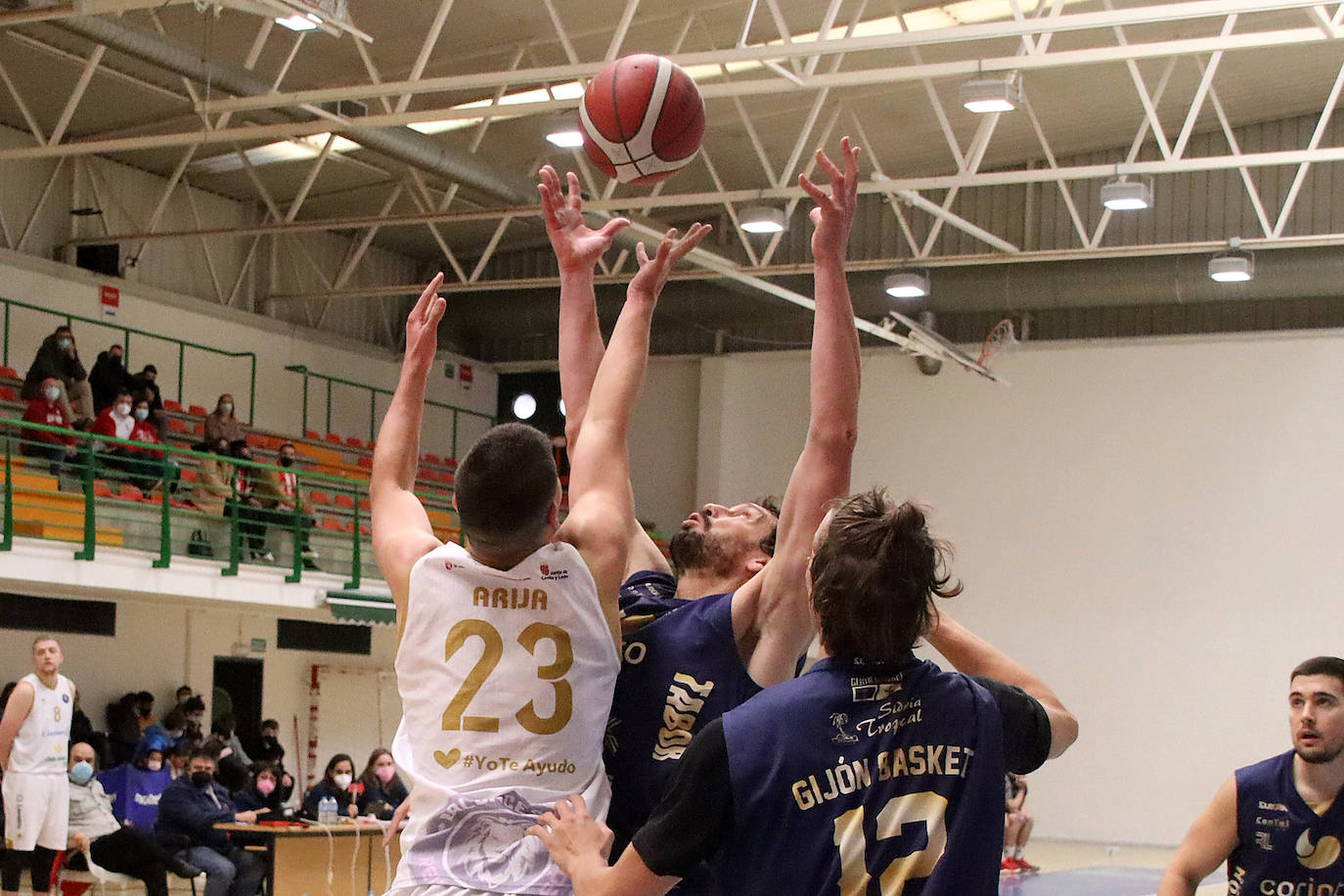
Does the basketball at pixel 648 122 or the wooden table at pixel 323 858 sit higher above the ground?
the basketball at pixel 648 122

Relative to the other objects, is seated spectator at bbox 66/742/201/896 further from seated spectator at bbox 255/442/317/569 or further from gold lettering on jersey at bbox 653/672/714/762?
gold lettering on jersey at bbox 653/672/714/762

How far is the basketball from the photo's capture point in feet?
16.9

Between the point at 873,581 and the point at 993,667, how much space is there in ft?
1.66

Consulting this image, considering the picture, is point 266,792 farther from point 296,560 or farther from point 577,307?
point 577,307

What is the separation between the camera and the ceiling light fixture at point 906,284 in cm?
2023

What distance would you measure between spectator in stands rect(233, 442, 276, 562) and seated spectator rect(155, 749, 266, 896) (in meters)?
3.95

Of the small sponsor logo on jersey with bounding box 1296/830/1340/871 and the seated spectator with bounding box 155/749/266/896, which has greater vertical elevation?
the small sponsor logo on jersey with bounding box 1296/830/1340/871

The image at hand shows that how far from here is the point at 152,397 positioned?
18.1 m

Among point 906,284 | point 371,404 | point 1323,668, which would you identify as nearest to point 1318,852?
point 1323,668

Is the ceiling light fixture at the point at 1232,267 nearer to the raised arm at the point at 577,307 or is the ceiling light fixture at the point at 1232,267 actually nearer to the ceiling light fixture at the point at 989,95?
the ceiling light fixture at the point at 989,95

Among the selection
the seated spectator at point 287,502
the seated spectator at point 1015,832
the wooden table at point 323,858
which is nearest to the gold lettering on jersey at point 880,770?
the wooden table at point 323,858

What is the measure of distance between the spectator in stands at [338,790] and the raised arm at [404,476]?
1026 cm

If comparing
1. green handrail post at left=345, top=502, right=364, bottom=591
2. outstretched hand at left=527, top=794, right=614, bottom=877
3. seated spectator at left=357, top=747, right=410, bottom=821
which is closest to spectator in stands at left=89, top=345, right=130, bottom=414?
green handrail post at left=345, top=502, right=364, bottom=591

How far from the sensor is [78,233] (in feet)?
68.0
